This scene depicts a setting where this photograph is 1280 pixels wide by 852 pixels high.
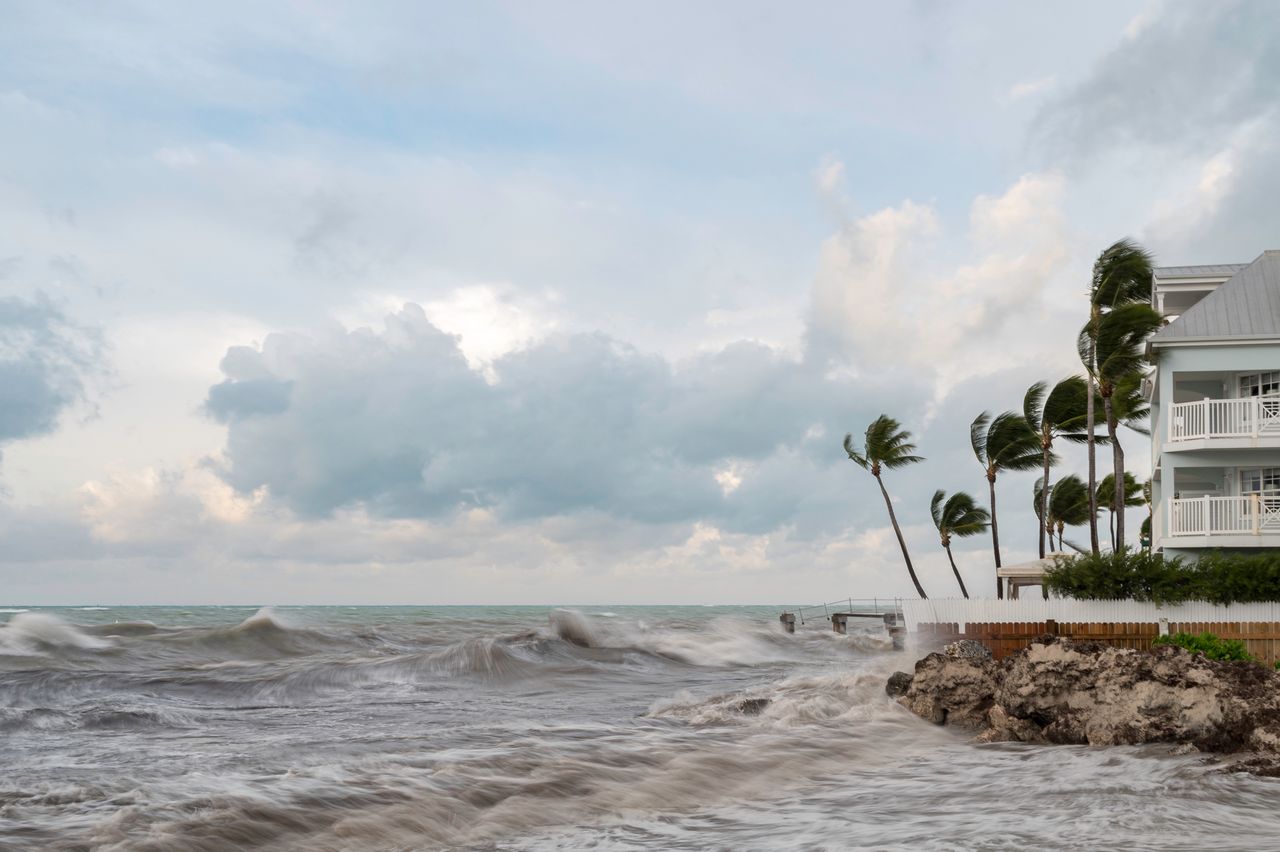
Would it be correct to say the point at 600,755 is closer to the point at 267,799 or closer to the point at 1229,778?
the point at 267,799

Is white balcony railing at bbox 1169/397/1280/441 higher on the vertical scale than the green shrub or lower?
higher

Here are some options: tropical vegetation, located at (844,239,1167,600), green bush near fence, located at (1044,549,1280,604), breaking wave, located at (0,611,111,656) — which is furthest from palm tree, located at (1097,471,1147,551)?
breaking wave, located at (0,611,111,656)

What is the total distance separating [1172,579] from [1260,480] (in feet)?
21.2

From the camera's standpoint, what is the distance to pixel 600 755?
12.9 m

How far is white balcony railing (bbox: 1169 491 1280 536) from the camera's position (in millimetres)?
24469

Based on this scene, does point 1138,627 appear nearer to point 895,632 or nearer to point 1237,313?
point 1237,313

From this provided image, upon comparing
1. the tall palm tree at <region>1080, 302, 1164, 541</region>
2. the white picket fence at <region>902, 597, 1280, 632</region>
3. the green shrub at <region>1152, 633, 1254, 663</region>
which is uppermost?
the tall palm tree at <region>1080, 302, 1164, 541</region>

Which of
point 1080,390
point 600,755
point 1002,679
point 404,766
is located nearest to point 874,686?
point 1002,679

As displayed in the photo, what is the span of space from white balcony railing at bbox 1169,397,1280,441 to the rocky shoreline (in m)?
11.6

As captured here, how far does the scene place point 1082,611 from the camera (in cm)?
2206

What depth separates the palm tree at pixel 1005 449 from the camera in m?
42.4

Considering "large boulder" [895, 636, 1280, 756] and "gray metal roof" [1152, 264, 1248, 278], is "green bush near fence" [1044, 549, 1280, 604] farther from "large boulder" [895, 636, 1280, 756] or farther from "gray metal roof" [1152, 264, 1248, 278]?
"gray metal roof" [1152, 264, 1248, 278]

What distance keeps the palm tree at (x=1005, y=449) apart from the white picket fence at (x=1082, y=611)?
2004cm

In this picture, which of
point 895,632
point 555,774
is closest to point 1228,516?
point 555,774
